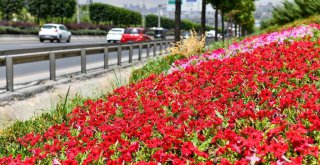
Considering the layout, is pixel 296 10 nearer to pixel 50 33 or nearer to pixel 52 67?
pixel 52 67

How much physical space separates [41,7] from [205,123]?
7799 centimetres

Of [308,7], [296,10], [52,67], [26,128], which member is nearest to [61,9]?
[296,10]

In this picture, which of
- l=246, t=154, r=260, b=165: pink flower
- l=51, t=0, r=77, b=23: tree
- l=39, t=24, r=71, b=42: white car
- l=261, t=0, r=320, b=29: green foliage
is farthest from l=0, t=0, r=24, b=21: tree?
l=246, t=154, r=260, b=165: pink flower

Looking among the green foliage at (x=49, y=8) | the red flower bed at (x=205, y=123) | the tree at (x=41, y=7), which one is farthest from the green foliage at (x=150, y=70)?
the tree at (x=41, y=7)

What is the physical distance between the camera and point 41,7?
258ft

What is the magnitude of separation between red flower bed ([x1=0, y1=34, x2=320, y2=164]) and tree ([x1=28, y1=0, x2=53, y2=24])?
74620 millimetres

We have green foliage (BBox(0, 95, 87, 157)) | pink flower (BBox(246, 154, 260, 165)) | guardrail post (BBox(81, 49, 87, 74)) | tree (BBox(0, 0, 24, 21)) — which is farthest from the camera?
tree (BBox(0, 0, 24, 21))

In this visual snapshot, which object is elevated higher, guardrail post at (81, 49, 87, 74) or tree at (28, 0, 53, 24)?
tree at (28, 0, 53, 24)

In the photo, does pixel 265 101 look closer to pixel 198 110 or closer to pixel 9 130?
pixel 198 110

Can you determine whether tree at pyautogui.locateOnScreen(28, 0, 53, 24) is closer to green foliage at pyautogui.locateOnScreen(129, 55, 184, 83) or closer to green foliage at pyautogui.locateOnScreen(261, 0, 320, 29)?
green foliage at pyautogui.locateOnScreen(261, 0, 320, 29)

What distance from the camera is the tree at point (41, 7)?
78725 millimetres

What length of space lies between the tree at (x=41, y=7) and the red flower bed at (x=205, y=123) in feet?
245

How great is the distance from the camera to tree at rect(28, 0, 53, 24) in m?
78.7

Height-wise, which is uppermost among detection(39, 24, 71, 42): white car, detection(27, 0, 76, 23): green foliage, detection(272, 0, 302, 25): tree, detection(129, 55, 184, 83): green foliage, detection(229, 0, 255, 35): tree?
detection(27, 0, 76, 23): green foliage
